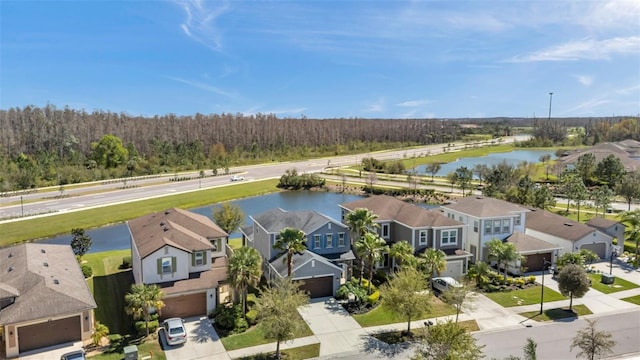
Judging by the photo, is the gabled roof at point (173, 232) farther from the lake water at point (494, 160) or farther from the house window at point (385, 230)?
the lake water at point (494, 160)

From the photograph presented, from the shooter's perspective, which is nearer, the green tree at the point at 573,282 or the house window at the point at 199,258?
the green tree at the point at 573,282

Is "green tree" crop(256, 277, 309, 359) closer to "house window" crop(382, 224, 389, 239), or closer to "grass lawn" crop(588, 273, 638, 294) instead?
"house window" crop(382, 224, 389, 239)

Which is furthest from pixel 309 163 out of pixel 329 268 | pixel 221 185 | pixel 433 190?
pixel 329 268

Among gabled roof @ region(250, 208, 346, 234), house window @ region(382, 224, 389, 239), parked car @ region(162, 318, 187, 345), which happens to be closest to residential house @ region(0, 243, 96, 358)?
parked car @ region(162, 318, 187, 345)

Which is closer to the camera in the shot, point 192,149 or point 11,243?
point 11,243

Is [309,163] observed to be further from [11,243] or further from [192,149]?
[11,243]

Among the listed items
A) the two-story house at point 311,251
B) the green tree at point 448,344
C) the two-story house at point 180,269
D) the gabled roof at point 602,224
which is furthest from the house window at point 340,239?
the gabled roof at point 602,224
